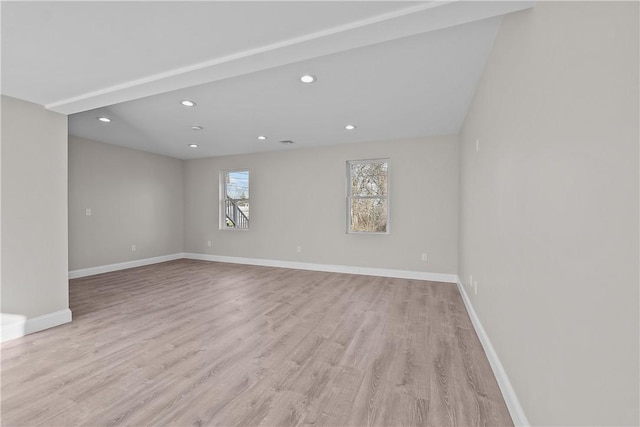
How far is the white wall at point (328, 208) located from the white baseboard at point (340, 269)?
3.5 inches

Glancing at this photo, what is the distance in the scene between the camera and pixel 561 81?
3.31 feet

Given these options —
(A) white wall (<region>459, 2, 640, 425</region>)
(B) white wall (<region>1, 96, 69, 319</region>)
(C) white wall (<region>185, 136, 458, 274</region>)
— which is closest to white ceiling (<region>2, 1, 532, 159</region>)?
(B) white wall (<region>1, 96, 69, 319</region>)

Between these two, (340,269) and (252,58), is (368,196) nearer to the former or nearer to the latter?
(340,269)

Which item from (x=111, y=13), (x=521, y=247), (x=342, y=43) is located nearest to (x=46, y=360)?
(x=111, y=13)

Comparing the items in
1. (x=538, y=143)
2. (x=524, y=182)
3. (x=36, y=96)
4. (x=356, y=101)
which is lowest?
(x=524, y=182)

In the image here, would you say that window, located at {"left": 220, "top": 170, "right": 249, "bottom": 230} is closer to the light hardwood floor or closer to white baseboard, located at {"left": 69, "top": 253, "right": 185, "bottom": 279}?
white baseboard, located at {"left": 69, "top": 253, "right": 185, "bottom": 279}

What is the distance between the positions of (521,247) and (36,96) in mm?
4020

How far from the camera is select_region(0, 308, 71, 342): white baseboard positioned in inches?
94.3

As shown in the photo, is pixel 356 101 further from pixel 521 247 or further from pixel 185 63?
pixel 521 247

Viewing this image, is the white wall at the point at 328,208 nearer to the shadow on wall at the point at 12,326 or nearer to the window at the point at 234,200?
the window at the point at 234,200

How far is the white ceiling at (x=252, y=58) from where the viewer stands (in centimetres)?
147

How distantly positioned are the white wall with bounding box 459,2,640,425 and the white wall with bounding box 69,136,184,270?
6.10m

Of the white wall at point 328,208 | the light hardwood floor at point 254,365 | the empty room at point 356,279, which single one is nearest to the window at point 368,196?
the white wall at point 328,208

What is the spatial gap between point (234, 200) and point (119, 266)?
8.36ft
